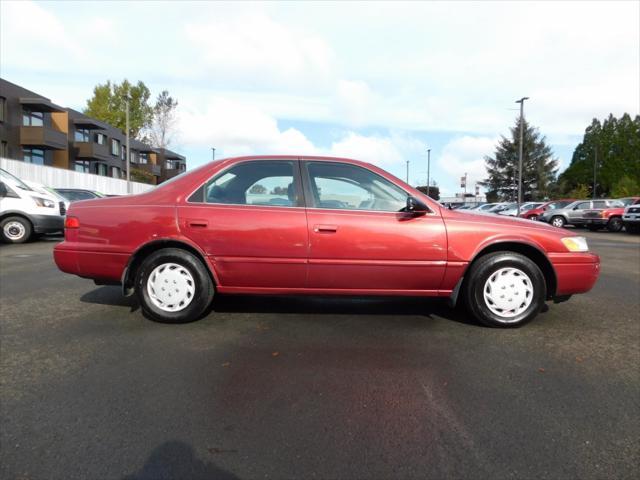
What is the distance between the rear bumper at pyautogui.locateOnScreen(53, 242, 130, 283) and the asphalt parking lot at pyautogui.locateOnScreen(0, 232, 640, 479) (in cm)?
46

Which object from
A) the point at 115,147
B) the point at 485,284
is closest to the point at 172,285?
the point at 485,284

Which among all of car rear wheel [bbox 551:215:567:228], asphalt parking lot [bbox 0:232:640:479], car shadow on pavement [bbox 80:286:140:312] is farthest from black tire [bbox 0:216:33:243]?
car rear wheel [bbox 551:215:567:228]

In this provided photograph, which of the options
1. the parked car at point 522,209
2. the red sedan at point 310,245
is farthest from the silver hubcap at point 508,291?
the parked car at point 522,209

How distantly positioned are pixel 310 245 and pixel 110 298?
8.79ft

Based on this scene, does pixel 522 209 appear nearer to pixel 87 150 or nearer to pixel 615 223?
pixel 615 223

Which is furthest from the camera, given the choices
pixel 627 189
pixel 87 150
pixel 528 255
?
pixel 627 189

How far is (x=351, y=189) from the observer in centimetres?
419

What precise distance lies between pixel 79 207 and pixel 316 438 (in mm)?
→ 3326

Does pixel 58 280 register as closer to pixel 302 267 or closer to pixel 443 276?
pixel 302 267

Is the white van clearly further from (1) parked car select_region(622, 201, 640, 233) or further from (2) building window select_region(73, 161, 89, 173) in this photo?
(2) building window select_region(73, 161, 89, 173)

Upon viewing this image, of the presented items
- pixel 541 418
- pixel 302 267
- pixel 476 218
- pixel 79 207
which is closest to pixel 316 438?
pixel 541 418

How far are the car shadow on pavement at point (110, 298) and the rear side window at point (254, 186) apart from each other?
5.13ft

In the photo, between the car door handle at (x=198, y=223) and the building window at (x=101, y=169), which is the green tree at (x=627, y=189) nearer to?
the car door handle at (x=198, y=223)

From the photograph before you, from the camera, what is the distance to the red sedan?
3.96 m
